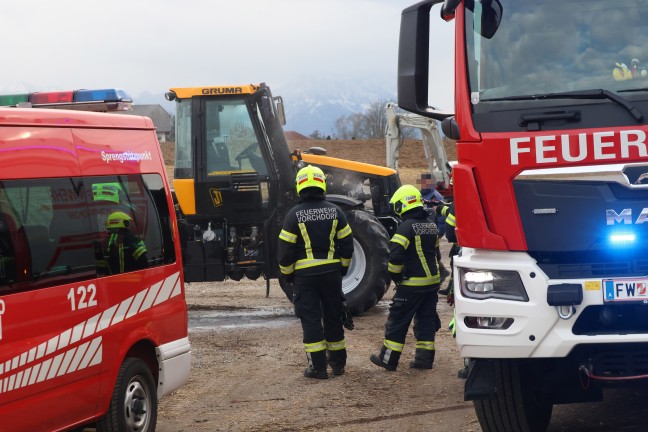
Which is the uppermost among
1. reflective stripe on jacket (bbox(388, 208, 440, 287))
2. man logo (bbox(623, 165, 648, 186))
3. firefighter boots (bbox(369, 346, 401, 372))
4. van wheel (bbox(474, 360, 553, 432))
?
man logo (bbox(623, 165, 648, 186))

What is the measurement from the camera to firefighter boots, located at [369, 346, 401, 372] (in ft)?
34.2

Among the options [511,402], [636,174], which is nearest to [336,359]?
[511,402]

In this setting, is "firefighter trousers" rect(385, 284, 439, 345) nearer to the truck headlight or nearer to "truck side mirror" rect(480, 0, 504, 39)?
the truck headlight

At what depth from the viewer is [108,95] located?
838cm

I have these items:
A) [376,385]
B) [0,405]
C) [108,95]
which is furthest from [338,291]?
[0,405]

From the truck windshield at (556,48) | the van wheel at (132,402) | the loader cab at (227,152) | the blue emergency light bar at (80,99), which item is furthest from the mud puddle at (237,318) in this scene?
the truck windshield at (556,48)

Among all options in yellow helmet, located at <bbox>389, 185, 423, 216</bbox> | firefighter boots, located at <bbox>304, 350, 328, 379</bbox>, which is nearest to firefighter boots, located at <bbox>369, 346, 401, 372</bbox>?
firefighter boots, located at <bbox>304, 350, 328, 379</bbox>

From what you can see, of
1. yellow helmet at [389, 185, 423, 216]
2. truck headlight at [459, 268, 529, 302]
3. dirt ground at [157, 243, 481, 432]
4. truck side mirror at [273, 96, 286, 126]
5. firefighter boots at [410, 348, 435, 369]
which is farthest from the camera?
truck side mirror at [273, 96, 286, 126]

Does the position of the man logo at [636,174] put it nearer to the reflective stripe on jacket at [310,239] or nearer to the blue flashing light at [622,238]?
the blue flashing light at [622,238]

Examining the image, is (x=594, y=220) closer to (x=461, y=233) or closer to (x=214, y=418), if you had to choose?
(x=461, y=233)

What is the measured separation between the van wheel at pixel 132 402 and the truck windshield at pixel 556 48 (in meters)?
2.92

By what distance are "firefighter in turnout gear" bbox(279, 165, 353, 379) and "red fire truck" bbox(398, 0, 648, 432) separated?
342 centimetres

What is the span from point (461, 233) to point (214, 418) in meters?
2.96

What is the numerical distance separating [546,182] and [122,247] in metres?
2.83
